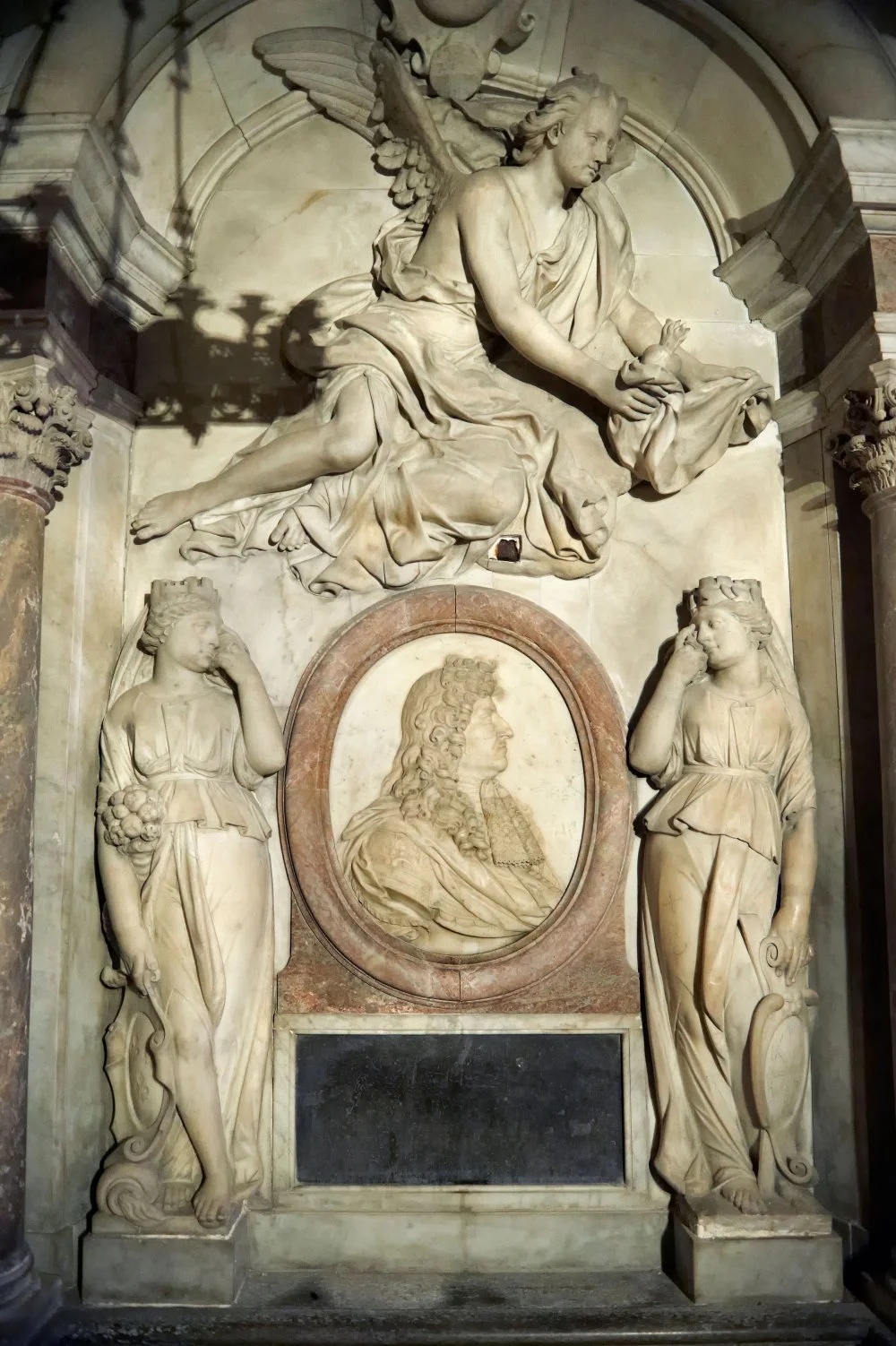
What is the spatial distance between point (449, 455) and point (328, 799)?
1518mm

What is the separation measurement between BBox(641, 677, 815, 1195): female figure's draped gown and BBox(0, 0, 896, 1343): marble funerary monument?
2cm

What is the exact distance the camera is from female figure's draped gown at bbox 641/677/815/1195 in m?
5.19

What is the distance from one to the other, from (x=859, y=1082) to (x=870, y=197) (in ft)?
11.4

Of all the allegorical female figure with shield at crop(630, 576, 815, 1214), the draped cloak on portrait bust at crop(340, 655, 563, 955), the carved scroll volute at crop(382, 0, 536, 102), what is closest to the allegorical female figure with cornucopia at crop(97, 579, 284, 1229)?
the draped cloak on portrait bust at crop(340, 655, 563, 955)

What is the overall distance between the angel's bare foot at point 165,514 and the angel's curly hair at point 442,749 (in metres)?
1.21

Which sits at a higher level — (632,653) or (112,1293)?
(632,653)

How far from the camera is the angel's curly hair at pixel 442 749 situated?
5.46m

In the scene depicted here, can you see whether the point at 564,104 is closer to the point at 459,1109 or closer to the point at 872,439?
the point at 872,439

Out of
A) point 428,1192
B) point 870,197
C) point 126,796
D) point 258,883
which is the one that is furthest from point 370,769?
point 870,197

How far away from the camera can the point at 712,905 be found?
205 inches

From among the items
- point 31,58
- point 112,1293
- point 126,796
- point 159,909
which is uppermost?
point 31,58

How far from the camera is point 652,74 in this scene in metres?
6.08

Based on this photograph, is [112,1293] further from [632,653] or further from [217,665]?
[632,653]

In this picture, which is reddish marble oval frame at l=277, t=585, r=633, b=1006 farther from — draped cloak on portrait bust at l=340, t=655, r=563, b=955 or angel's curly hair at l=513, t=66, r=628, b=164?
angel's curly hair at l=513, t=66, r=628, b=164
